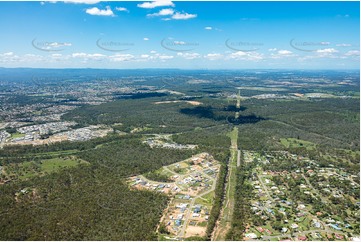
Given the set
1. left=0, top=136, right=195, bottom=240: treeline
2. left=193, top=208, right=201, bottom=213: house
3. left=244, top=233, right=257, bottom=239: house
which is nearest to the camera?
left=244, top=233, right=257, bottom=239: house

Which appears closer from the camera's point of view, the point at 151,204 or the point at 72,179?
A: the point at 151,204

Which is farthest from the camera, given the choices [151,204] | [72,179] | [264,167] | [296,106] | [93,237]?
[296,106]

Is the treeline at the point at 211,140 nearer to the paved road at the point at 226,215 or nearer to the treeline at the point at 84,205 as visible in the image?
the paved road at the point at 226,215

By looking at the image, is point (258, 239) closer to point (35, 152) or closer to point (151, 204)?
point (151, 204)

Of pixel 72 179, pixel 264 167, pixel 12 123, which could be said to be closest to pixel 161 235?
pixel 72 179

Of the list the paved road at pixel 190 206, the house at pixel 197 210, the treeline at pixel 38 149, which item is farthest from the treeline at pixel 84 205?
the treeline at pixel 38 149

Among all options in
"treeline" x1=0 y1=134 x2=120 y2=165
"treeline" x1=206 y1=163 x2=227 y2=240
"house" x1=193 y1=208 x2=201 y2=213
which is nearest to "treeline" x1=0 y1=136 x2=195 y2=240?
"house" x1=193 y1=208 x2=201 y2=213

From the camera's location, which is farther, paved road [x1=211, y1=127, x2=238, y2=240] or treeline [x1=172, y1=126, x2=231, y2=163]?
treeline [x1=172, y1=126, x2=231, y2=163]

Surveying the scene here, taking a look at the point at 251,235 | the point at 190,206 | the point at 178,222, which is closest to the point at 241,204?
the point at 190,206

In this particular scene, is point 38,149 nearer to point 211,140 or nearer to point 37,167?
point 37,167

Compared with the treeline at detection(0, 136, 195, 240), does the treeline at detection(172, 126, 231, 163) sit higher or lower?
higher

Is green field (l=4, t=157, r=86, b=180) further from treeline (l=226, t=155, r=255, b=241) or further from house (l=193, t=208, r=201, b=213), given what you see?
treeline (l=226, t=155, r=255, b=241)
